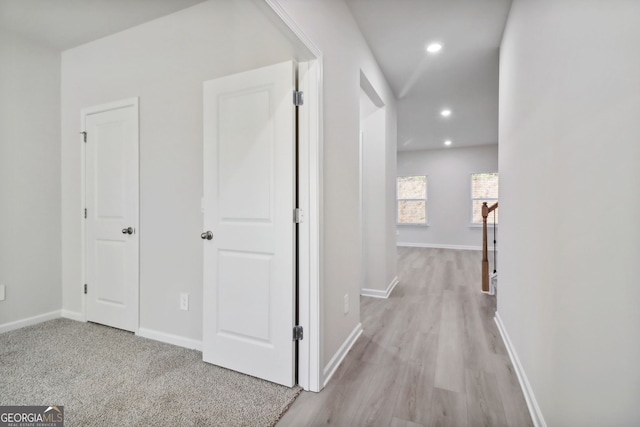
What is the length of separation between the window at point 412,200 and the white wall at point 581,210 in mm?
6434

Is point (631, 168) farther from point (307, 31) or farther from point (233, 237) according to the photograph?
point (233, 237)

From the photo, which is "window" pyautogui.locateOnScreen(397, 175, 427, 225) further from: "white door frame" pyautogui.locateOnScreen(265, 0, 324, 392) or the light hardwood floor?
"white door frame" pyautogui.locateOnScreen(265, 0, 324, 392)

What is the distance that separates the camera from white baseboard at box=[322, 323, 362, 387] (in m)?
1.85

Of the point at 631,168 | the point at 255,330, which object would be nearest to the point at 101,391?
the point at 255,330

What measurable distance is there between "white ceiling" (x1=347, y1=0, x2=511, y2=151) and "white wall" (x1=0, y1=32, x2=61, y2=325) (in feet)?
10.0

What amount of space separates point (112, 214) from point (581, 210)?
3307 millimetres

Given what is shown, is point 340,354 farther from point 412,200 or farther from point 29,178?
point 412,200

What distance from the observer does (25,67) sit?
2729 millimetres

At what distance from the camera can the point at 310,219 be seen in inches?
67.7

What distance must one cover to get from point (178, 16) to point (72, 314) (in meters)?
2.98

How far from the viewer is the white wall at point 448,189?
7.50m

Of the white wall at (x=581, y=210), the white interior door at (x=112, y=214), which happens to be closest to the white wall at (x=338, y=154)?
the white wall at (x=581, y=210)

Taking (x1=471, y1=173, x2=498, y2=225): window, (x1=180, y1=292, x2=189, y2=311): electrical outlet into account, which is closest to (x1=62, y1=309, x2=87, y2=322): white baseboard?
(x1=180, y1=292, x2=189, y2=311): electrical outlet

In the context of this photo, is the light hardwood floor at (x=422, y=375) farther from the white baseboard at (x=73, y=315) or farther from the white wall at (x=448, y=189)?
the white wall at (x=448, y=189)
